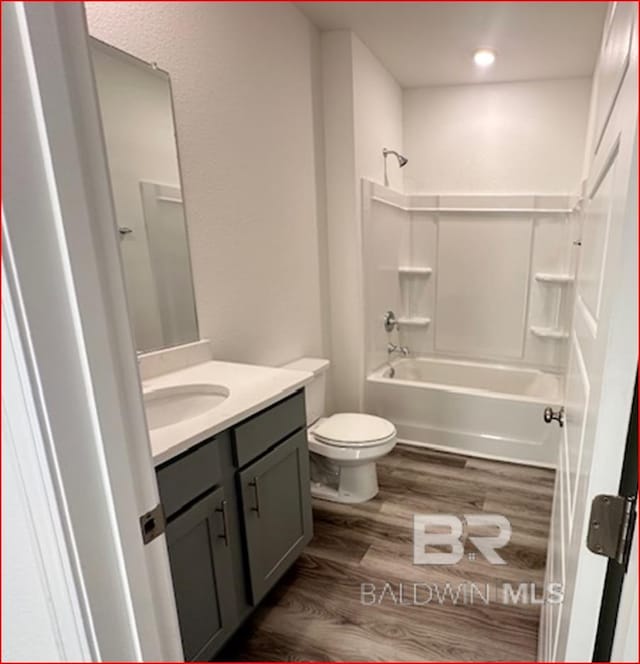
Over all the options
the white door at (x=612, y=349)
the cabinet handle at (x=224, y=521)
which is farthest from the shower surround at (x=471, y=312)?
the white door at (x=612, y=349)

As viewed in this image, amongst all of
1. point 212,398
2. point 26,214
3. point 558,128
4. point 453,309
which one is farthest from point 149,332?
point 558,128

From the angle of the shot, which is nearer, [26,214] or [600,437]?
[26,214]

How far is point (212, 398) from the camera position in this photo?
5.33 ft

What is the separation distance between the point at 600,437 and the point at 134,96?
1697 millimetres

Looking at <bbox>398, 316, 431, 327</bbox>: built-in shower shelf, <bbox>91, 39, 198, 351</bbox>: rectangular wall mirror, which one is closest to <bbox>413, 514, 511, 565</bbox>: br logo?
<bbox>91, 39, 198, 351</bbox>: rectangular wall mirror

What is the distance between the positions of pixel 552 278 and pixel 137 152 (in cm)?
297

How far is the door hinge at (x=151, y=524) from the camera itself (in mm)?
667

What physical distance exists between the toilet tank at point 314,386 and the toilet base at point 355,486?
0.33 meters

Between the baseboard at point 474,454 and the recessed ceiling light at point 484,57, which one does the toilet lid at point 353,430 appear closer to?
the baseboard at point 474,454

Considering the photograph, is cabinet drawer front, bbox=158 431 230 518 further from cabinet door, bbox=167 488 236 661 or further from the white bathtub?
the white bathtub

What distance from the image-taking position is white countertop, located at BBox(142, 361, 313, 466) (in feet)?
3.80

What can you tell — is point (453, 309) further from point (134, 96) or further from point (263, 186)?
point (134, 96)

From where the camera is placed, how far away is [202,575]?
1269mm

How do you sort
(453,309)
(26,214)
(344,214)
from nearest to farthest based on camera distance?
(26,214) → (344,214) → (453,309)
